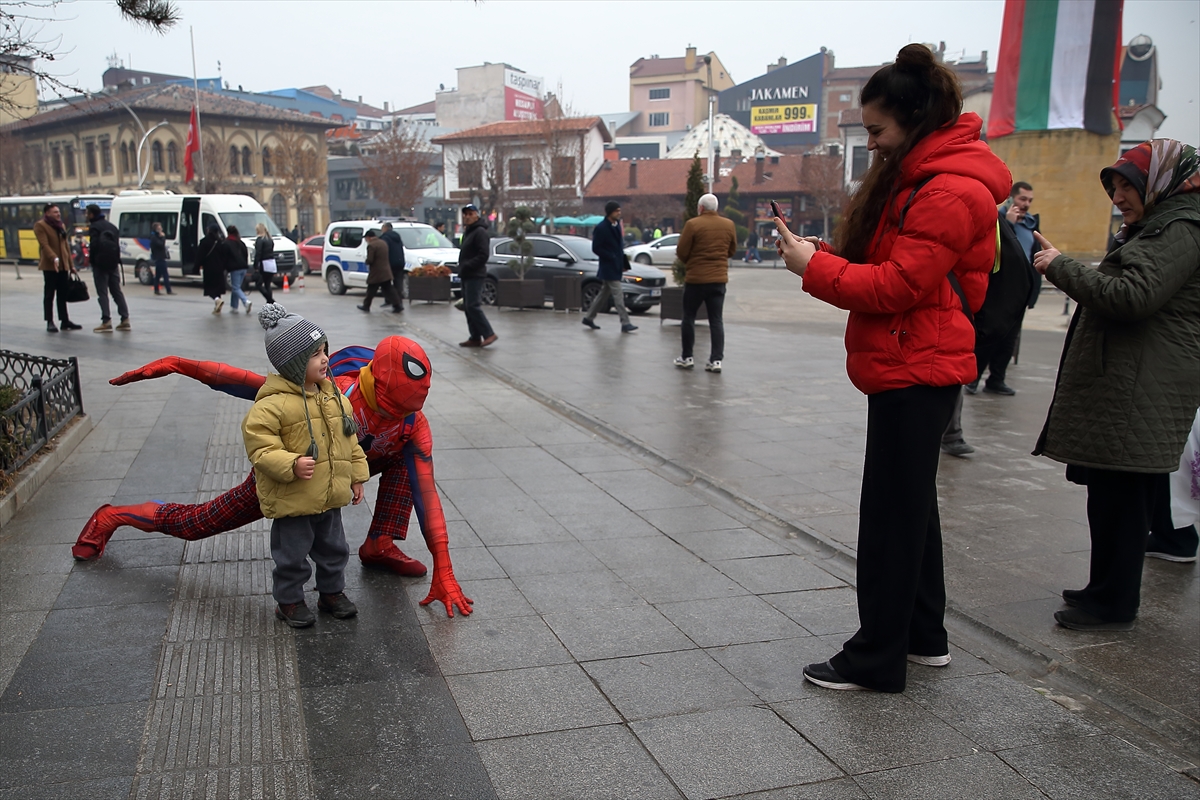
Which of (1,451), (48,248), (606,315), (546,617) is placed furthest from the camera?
(606,315)

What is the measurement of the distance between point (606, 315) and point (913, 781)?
14924 millimetres

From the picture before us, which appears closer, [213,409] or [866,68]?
[213,409]

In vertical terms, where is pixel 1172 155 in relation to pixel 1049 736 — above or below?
above

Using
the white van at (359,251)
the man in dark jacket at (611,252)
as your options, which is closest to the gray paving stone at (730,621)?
the man in dark jacket at (611,252)

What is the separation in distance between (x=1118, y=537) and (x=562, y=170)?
48.0 metres

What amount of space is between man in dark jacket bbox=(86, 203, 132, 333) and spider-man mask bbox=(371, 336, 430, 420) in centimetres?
1133

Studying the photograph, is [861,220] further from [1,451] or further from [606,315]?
[606,315]

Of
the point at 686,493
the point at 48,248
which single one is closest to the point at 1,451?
the point at 686,493

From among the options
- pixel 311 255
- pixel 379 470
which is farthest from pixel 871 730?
pixel 311 255

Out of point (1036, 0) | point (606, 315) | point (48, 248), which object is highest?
point (1036, 0)

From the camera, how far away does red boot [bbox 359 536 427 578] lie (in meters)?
4.32

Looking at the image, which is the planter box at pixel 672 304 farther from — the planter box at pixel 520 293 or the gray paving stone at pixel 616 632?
the gray paving stone at pixel 616 632

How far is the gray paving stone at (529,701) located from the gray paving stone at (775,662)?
0.56 meters

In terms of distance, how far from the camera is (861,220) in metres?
3.11
